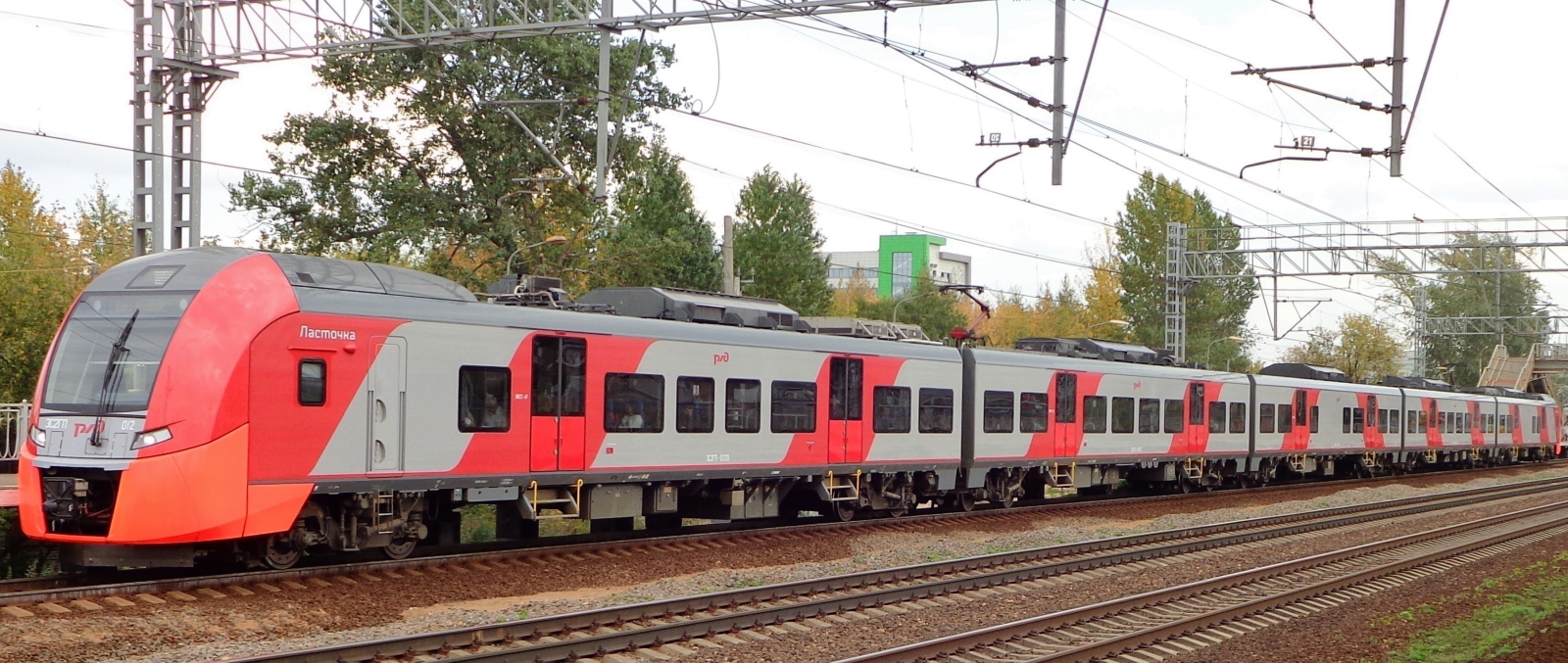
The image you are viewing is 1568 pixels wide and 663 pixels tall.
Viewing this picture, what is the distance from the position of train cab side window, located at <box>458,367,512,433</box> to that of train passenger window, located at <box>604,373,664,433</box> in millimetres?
1527

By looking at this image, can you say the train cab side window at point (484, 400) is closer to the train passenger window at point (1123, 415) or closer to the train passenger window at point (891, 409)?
the train passenger window at point (891, 409)

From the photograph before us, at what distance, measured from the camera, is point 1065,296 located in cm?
8538

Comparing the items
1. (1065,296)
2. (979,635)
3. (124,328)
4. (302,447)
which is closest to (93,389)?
(124,328)

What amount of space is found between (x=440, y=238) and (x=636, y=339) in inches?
724

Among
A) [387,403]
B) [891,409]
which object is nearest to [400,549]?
[387,403]

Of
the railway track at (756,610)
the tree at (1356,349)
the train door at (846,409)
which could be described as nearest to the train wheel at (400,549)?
the railway track at (756,610)

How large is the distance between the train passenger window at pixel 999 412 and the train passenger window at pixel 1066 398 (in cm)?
162

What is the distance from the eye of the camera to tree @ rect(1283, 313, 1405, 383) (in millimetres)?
→ 66625

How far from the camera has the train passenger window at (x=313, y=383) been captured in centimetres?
1322

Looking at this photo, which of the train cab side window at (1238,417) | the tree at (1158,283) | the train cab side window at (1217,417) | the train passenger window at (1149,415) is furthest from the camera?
the tree at (1158,283)

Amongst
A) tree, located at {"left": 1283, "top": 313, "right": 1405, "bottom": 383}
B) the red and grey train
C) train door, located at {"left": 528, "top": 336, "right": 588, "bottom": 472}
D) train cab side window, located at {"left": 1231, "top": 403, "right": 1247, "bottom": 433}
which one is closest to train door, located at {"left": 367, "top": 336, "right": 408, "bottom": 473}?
the red and grey train

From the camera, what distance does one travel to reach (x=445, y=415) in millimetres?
14594

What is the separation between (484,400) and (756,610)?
4404 mm

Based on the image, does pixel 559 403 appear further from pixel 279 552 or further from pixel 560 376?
pixel 279 552
